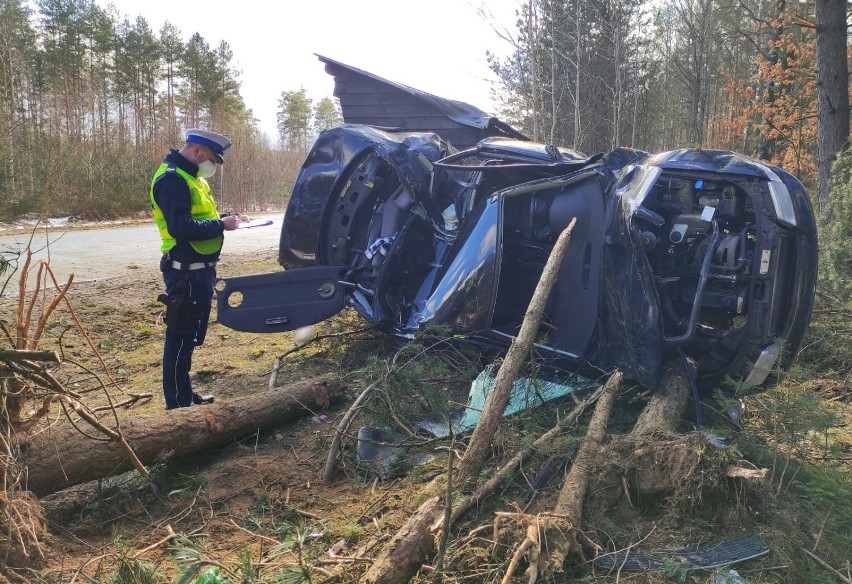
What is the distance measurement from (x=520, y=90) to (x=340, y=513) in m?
18.5

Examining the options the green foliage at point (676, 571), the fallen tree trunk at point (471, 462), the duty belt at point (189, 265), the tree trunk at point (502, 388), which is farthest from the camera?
the duty belt at point (189, 265)

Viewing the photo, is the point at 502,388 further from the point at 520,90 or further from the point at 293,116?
the point at 293,116

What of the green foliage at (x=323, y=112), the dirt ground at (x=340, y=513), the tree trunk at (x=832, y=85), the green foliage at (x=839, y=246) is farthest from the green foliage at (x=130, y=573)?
the green foliage at (x=323, y=112)

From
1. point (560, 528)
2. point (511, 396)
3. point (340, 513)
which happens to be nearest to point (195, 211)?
point (340, 513)

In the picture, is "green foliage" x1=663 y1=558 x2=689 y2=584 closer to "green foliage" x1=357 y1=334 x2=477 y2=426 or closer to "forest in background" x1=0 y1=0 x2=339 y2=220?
"green foliage" x1=357 y1=334 x2=477 y2=426

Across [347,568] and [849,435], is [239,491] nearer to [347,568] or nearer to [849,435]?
[347,568]

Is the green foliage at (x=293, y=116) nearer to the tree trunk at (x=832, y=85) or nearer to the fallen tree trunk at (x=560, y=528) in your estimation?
the tree trunk at (x=832, y=85)

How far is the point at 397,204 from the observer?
5.15 m

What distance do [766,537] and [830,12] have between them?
7.50m

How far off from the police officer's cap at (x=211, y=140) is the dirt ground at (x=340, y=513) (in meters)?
1.84

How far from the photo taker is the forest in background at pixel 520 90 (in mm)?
15602

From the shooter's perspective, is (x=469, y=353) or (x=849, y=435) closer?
(x=849, y=435)

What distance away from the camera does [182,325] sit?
13.2ft

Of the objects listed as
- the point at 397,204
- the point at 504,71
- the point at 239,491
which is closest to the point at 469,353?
the point at 397,204
